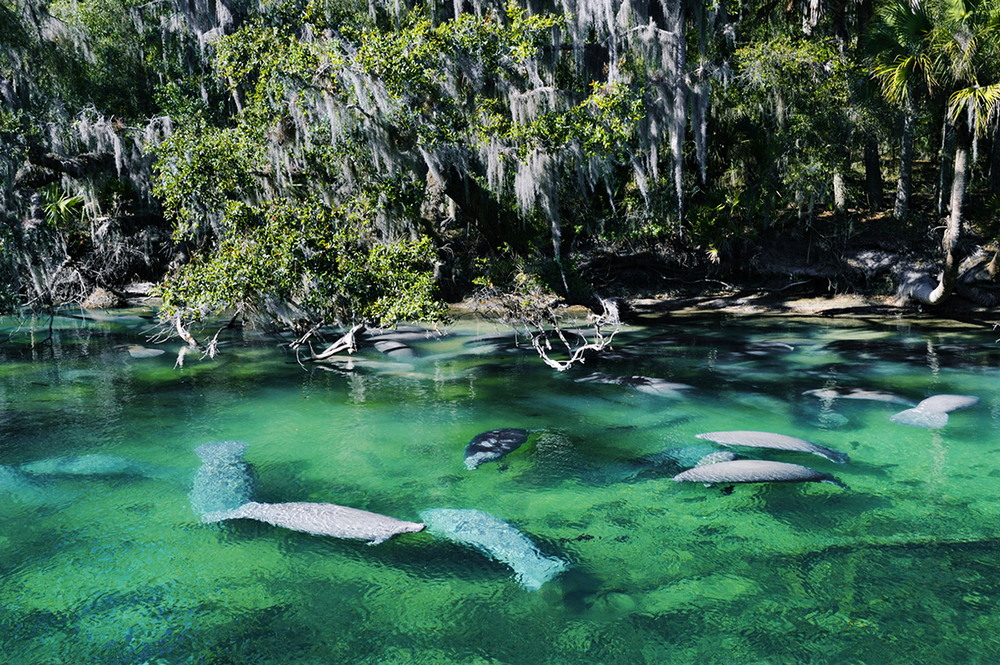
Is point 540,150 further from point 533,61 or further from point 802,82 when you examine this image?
point 802,82

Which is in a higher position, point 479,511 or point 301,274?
point 301,274

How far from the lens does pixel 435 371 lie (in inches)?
473

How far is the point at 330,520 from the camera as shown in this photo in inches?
214

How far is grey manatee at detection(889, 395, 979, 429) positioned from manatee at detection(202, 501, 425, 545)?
6164 mm

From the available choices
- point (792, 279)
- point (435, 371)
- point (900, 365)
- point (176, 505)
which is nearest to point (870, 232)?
point (792, 279)

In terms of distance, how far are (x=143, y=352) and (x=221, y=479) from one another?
8520 mm

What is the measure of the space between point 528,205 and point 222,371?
648 centimetres

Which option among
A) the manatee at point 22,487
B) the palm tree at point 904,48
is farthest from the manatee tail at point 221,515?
the palm tree at point 904,48

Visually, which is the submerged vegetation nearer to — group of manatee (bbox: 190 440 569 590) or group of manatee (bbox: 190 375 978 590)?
group of manatee (bbox: 190 375 978 590)

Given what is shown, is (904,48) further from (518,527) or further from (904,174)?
(518,527)

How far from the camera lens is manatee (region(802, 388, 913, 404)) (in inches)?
360

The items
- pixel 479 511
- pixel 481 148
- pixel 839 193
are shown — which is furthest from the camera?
pixel 839 193

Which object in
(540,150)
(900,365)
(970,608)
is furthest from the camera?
(540,150)

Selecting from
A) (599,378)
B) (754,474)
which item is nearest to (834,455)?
(754,474)
